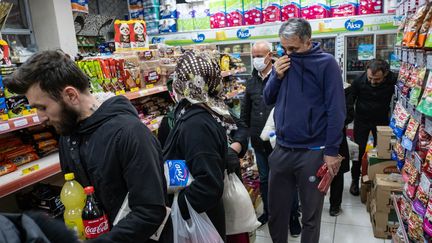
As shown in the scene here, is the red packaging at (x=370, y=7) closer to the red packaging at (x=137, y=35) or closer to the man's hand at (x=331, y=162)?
the red packaging at (x=137, y=35)

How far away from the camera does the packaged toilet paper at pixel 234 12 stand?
6.42 metres

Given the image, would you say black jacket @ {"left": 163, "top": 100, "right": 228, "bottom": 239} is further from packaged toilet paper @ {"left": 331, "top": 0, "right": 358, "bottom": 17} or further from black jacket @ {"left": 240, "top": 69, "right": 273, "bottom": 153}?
packaged toilet paper @ {"left": 331, "top": 0, "right": 358, "bottom": 17}

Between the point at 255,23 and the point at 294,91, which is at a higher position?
the point at 255,23

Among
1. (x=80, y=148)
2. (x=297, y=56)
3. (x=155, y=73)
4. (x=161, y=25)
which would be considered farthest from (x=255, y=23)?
(x=80, y=148)

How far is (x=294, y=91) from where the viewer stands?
7.42 feet

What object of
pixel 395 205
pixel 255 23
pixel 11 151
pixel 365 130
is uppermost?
pixel 255 23

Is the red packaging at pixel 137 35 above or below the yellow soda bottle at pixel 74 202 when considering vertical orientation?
above

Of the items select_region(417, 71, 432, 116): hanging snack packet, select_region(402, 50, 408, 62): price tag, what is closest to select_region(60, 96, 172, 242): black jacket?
select_region(417, 71, 432, 116): hanging snack packet

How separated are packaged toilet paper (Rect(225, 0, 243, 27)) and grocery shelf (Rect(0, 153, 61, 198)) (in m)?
4.98

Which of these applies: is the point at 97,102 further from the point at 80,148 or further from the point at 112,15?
the point at 112,15

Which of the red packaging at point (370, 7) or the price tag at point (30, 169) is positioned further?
the red packaging at point (370, 7)

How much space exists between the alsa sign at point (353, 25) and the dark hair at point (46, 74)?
544 cm

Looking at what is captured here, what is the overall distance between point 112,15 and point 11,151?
569 centimetres

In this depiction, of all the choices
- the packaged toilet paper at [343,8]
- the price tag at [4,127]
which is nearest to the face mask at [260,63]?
the price tag at [4,127]
